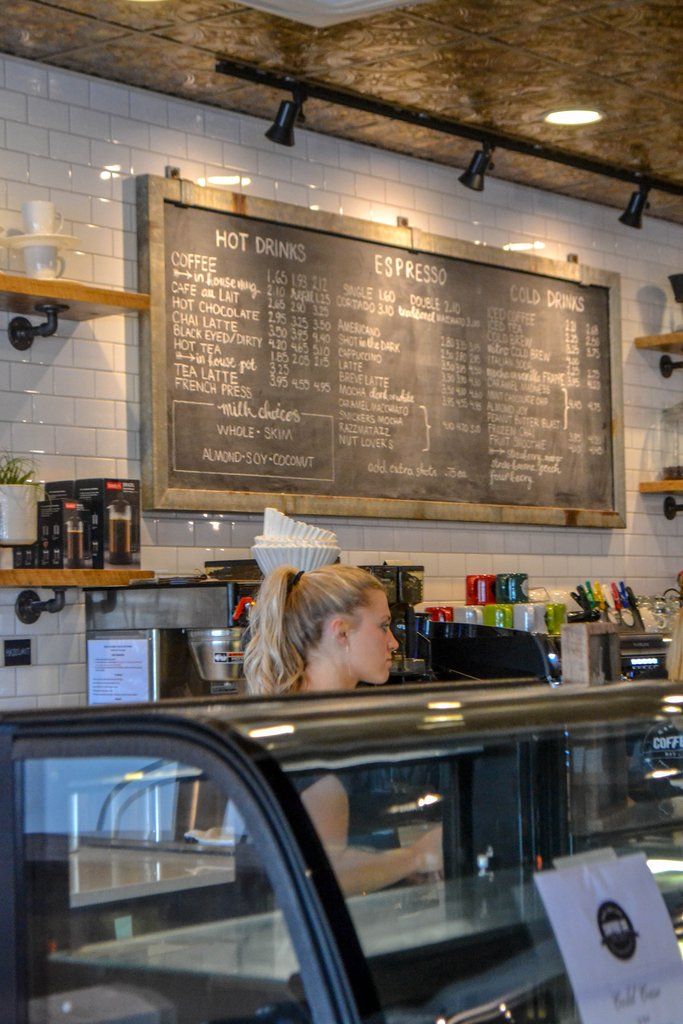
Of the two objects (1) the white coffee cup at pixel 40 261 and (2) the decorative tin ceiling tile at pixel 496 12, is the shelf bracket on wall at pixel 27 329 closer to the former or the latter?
(1) the white coffee cup at pixel 40 261

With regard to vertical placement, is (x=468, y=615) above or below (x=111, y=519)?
below

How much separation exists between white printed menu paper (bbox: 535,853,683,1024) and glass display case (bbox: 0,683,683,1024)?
29mm

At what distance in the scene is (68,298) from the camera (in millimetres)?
4168

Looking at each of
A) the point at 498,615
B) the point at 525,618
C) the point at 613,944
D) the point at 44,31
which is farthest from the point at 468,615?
the point at 613,944

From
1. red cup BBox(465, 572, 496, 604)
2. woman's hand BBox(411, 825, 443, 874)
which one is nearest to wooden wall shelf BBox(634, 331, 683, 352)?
red cup BBox(465, 572, 496, 604)

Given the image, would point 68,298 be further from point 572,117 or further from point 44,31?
point 572,117

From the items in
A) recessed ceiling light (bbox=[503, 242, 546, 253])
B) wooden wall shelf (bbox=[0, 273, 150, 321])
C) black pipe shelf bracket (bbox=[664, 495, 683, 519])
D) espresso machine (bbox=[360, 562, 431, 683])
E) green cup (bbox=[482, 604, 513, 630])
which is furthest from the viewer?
black pipe shelf bracket (bbox=[664, 495, 683, 519])

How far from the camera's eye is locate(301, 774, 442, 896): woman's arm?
1.29m

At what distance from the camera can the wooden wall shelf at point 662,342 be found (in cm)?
643

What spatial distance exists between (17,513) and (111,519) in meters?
0.29

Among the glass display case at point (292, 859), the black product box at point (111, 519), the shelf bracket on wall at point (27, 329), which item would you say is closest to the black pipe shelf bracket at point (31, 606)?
the black product box at point (111, 519)

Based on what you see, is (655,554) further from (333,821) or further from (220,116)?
(333,821)

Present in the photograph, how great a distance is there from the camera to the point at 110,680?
4273 millimetres

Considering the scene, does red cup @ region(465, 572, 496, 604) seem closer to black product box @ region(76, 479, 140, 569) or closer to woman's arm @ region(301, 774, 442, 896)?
black product box @ region(76, 479, 140, 569)
